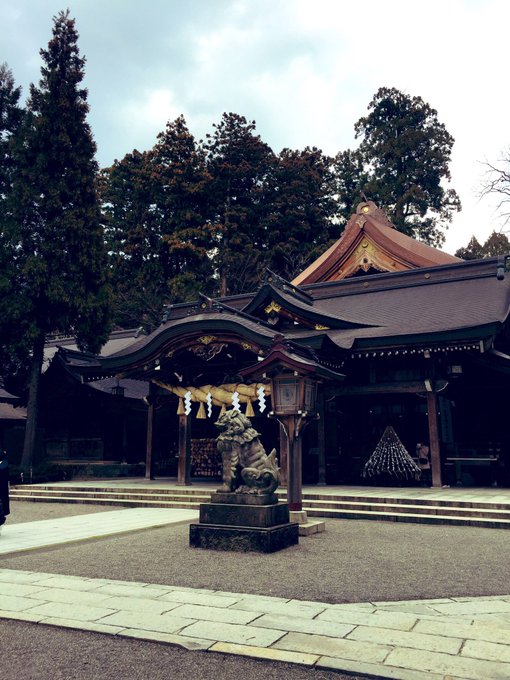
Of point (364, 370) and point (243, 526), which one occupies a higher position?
point (364, 370)

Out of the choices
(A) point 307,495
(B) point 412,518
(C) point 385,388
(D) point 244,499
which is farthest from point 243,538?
(C) point 385,388

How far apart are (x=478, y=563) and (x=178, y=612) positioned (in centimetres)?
414

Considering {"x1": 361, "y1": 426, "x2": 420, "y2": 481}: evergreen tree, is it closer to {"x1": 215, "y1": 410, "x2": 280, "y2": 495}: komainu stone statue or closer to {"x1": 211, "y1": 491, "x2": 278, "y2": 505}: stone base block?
{"x1": 215, "y1": 410, "x2": 280, "y2": 495}: komainu stone statue

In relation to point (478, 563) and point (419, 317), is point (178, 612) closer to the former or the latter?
point (478, 563)

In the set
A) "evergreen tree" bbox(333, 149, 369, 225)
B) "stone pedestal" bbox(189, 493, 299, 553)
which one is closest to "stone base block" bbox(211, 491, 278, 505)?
"stone pedestal" bbox(189, 493, 299, 553)

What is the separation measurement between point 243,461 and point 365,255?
19104 millimetres

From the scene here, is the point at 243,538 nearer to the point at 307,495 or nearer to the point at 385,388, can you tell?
the point at 307,495

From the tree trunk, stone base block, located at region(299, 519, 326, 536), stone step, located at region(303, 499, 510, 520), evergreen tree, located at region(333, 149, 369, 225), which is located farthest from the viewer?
evergreen tree, located at region(333, 149, 369, 225)

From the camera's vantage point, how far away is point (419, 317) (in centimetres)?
1577

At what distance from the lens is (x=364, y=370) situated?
15680 mm

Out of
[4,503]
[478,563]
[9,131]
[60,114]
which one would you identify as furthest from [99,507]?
[9,131]

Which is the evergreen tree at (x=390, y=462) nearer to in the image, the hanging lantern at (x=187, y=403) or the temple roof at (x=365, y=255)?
the hanging lantern at (x=187, y=403)

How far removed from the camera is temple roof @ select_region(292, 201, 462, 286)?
25.1m

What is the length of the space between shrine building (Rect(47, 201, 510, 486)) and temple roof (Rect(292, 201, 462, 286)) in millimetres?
6212
